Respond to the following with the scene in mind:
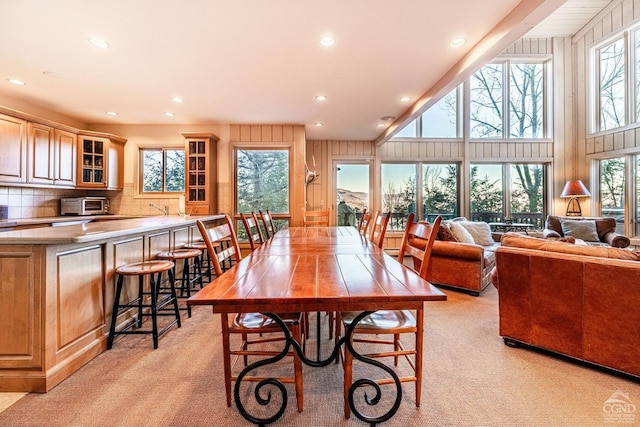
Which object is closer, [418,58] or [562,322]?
[562,322]

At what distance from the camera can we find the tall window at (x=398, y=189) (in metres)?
6.71

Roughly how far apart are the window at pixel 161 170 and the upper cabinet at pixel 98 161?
40 centimetres

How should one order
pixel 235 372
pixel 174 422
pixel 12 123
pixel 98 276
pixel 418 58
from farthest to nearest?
pixel 12 123 → pixel 418 58 → pixel 98 276 → pixel 235 372 → pixel 174 422

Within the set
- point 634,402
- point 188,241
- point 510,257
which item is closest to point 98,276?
point 188,241

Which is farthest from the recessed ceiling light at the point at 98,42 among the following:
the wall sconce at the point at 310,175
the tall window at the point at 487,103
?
the tall window at the point at 487,103

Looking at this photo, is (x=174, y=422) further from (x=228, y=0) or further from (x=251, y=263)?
(x=228, y=0)

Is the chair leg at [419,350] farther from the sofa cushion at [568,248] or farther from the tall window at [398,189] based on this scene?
the tall window at [398,189]

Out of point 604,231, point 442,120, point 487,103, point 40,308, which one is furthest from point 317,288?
point 487,103

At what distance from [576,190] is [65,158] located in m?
9.30

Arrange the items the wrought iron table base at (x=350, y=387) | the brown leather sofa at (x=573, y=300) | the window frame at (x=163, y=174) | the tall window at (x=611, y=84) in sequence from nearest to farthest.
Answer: the wrought iron table base at (x=350, y=387)
the brown leather sofa at (x=573, y=300)
the window frame at (x=163, y=174)
the tall window at (x=611, y=84)

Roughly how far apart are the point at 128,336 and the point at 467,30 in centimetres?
397

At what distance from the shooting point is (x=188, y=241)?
12.3 feet

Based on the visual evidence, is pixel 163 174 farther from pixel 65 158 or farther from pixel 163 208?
pixel 65 158

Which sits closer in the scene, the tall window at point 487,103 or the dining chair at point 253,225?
the dining chair at point 253,225
